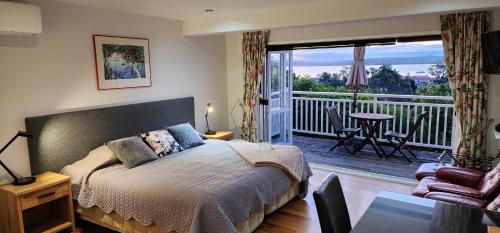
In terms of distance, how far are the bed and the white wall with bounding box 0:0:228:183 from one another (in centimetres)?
14

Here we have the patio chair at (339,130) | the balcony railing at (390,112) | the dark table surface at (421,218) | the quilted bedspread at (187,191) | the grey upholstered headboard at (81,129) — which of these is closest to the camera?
the dark table surface at (421,218)

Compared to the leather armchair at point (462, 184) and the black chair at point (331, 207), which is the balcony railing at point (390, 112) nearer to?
the leather armchair at point (462, 184)

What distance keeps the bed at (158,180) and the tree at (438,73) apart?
377cm

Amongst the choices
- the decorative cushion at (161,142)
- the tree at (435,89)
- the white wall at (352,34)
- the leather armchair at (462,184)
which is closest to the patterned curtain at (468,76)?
the white wall at (352,34)

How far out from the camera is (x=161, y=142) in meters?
4.00

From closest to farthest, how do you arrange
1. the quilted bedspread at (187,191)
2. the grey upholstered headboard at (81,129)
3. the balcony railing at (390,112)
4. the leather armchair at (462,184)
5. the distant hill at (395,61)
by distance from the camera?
the quilted bedspread at (187,191) < the leather armchair at (462,184) < the grey upholstered headboard at (81,129) < the balcony railing at (390,112) < the distant hill at (395,61)

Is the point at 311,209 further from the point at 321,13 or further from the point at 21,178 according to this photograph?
the point at 21,178

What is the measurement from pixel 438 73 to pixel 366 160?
2.29m

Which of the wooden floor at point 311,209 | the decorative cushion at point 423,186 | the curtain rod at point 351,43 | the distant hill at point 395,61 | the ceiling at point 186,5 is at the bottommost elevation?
the wooden floor at point 311,209

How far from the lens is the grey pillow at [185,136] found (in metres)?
4.29

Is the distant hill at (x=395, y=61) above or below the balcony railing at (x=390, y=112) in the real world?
Result: above

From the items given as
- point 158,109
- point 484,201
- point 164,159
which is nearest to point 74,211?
point 164,159

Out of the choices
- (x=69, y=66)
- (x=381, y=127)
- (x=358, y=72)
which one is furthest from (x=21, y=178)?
(x=381, y=127)

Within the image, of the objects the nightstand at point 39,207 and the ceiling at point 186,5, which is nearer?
the nightstand at point 39,207
